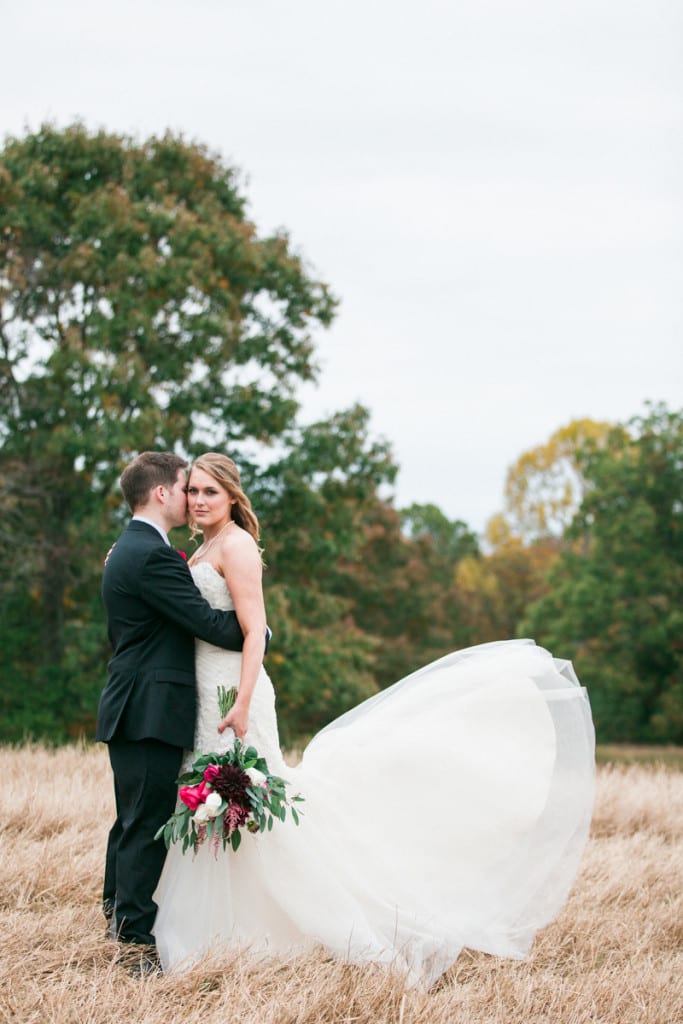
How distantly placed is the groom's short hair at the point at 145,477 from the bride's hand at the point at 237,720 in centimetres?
99

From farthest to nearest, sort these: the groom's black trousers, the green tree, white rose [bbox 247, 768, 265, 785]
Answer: the green tree
the groom's black trousers
white rose [bbox 247, 768, 265, 785]

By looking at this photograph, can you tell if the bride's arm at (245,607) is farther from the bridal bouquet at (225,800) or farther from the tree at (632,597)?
the tree at (632,597)

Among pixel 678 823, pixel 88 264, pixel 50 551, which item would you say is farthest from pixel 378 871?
pixel 88 264

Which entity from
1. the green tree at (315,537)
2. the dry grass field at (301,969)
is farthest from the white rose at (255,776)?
the green tree at (315,537)

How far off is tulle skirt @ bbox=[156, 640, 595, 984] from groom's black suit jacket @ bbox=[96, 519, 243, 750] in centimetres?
62

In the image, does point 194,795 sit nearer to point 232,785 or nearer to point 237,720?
point 232,785

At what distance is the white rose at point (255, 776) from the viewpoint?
13.3 feet

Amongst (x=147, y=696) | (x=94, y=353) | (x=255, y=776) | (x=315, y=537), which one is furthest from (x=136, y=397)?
(x=255, y=776)

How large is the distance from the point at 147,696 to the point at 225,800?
54 cm

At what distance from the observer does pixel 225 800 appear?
4.00m

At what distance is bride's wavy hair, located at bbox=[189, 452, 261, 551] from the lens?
14.4ft

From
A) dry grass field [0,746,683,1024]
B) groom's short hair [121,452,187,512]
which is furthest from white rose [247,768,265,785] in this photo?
groom's short hair [121,452,187,512]

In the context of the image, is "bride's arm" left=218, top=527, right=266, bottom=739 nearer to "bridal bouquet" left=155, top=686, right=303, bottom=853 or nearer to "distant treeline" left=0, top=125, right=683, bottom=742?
"bridal bouquet" left=155, top=686, right=303, bottom=853

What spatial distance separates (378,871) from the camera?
177 inches
